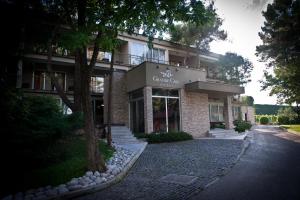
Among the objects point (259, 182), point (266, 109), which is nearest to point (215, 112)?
point (259, 182)

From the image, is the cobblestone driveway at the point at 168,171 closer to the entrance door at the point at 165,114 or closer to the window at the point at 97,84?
the entrance door at the point at 165,114

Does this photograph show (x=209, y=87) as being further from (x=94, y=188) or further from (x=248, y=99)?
(x=248, y=99)

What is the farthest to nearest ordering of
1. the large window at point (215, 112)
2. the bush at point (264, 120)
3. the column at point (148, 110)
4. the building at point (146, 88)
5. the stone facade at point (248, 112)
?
the bush at point (264, 120) < the stone facade at point (248, 112) < the large window at point (215, 112) < the building at point (146, 88) < the column at point (148, 110)

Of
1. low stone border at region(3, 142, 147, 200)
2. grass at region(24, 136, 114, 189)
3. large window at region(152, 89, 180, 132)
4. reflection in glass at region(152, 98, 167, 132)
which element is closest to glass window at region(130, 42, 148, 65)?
large window at region(152, 89, 180, 132)

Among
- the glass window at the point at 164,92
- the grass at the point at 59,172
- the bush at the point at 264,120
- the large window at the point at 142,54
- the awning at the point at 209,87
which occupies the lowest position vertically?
the grass at the point at 59,172

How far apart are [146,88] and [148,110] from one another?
157 cm

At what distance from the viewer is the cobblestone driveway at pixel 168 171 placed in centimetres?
618

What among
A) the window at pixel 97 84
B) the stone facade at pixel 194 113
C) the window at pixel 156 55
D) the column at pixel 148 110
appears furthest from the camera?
the window at pixel 156 55

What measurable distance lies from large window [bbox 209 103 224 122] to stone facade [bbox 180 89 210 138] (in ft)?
24.9

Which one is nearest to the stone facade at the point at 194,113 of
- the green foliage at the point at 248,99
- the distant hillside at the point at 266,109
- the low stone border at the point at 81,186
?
the low stone border at the point at 81,186

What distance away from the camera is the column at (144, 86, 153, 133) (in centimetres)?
1628

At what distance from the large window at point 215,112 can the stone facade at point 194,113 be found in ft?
24.9

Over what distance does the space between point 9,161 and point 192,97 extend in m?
14.0

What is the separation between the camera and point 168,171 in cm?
834
